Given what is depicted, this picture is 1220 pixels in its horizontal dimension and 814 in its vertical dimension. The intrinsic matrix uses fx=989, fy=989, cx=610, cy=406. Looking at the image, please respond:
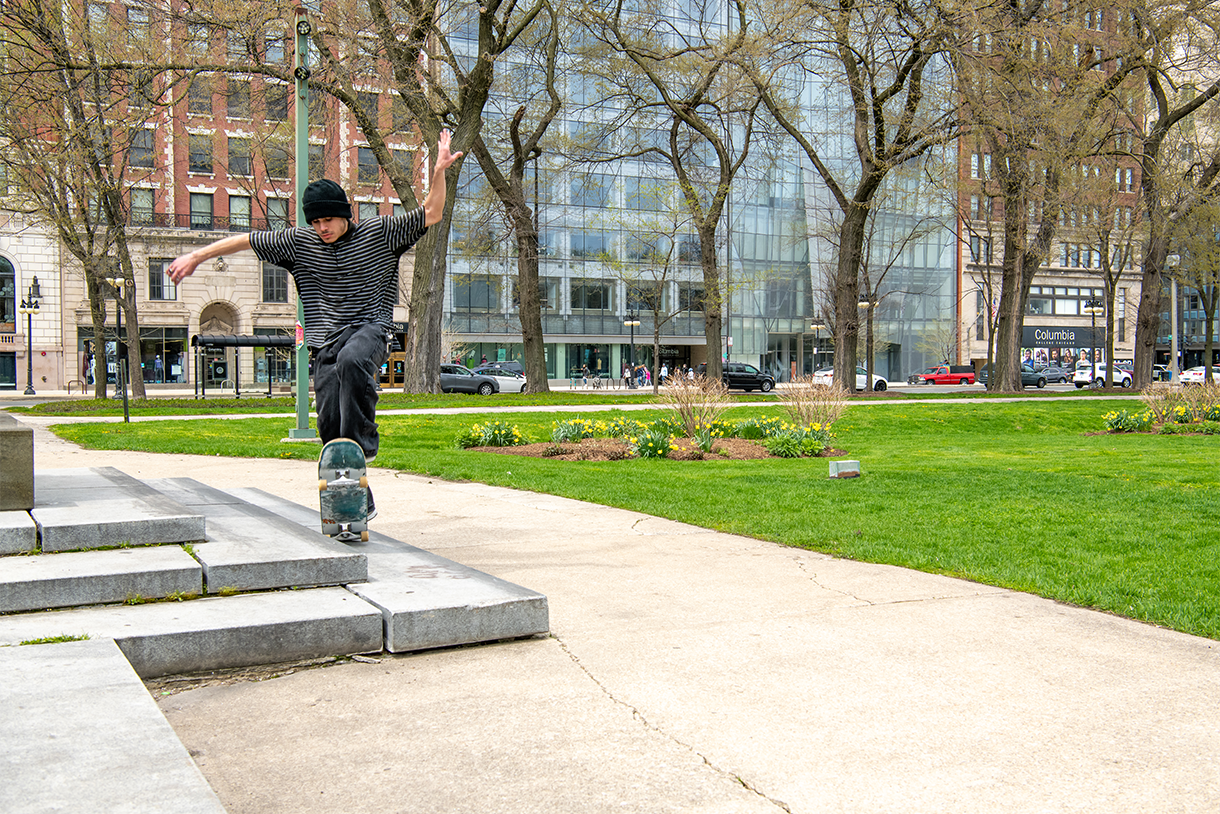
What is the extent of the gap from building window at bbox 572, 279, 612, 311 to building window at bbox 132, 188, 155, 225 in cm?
2500

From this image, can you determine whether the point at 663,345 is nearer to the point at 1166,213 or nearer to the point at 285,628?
the point at 1166,213

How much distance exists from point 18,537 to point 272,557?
1275 mm

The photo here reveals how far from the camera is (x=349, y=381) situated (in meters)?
5.12

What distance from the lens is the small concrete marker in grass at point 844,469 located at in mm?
10947

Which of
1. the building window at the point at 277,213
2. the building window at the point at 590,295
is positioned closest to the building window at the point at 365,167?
the building window at the point at 277,213

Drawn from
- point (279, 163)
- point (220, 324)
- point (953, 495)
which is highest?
point (279, 163)

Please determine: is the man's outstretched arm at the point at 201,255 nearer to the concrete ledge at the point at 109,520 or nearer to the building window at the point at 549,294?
the concrete ledge at the point at 109,520

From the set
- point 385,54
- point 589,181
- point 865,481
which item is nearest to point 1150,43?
point 589,181

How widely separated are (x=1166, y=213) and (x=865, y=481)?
2727cm

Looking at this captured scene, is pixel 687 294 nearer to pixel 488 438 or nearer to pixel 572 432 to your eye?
pixel 488 438

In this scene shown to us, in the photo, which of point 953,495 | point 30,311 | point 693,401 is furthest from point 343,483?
point 30,311

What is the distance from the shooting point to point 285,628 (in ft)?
12.5

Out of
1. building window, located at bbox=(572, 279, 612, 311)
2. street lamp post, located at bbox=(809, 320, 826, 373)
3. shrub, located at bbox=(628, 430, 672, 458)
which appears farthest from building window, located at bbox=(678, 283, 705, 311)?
shrub, located at bbox=(628, 430, 672, 458)

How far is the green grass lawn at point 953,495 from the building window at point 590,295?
45.5 m
